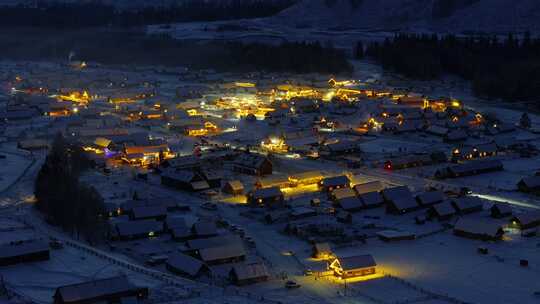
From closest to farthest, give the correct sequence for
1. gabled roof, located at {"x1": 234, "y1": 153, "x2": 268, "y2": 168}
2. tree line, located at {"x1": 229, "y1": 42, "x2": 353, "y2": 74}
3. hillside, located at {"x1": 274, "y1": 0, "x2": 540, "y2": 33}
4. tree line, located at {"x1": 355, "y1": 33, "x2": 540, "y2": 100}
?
1. gabled roof, located at {"x1": 234, "y1": 153, "x2": 268, "y2": 168}
2. tree line, located at {"x1": 355, "y1": 33, "x2": 540, "y2": 100}
3. tree line, located at {"x1": 229, "y1": 42, "x2": 353, "y2": 74}
4. hillside, located at {"x1": 274, "y1": 0, "x2": 540, "y2": 33}

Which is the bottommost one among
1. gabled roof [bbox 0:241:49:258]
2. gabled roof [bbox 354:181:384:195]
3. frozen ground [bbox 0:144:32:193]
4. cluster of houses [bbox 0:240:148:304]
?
gabled roof [bbox 354:181:384:195]

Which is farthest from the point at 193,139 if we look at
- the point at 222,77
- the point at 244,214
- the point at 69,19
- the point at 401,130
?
the point at 69,19

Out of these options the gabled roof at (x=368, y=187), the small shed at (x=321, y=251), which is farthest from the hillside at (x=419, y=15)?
the small shed at (x=321, y=251)

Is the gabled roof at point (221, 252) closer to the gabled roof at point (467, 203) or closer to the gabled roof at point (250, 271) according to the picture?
the gabled roof at point (250, 271)

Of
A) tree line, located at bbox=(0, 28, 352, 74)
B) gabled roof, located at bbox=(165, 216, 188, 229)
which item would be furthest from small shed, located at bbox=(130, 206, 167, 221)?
tree line, located at bbox=(0, 28, 352, 74)

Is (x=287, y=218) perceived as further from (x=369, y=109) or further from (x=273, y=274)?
(x=369, y=109)

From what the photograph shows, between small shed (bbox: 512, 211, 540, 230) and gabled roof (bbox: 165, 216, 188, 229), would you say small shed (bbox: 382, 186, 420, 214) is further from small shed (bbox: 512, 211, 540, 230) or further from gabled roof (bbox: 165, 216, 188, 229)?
gabled roof (bbox: 165, 216, 188, 229)

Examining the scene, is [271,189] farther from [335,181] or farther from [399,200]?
[399,200]

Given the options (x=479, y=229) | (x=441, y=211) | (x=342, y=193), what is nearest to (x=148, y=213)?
(x=342, y=193)
